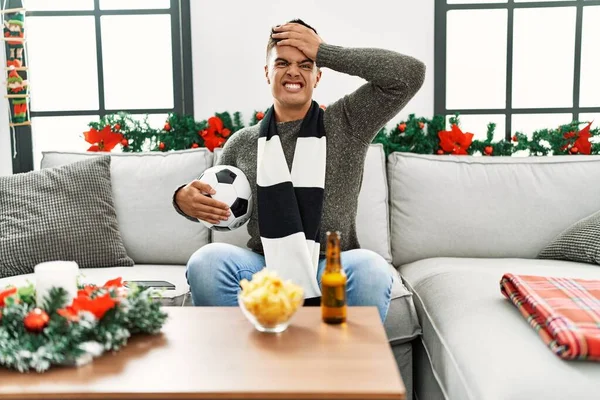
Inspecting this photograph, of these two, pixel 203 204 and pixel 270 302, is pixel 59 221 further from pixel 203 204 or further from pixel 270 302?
pixel 270 302

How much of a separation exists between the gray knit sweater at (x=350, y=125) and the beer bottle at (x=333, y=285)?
0.63 metres

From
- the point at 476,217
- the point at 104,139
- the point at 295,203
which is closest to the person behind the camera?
the point at 295,203

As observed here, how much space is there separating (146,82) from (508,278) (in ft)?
Answer: 6.75

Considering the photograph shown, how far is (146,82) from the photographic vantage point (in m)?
2.96

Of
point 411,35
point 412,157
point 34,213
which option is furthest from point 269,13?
point 34,213

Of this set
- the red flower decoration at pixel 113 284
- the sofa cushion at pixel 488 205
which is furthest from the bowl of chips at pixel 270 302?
the sofa cushion at pixel 488 205

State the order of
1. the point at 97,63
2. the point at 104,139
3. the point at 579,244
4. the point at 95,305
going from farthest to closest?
1. the point at 97,63
2. the point at 104,139
3. the point at 579,244
4. the point at 95,305

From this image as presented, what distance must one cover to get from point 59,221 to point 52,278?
1079 mm

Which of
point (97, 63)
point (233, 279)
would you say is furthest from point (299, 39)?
point (97, 63)

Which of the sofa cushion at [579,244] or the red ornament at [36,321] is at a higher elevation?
the red ornament at [36,321]

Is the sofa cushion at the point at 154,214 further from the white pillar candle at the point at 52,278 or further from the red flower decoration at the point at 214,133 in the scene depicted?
the white pillar candle at the point at 52,278

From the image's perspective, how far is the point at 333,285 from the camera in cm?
127

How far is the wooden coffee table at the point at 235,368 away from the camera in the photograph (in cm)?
98

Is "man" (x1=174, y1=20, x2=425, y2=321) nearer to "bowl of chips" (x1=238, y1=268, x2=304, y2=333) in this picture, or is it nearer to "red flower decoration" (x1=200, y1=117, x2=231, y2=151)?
"bowl of chips" (x1=238, y1=268, x2=304, y2=333)
